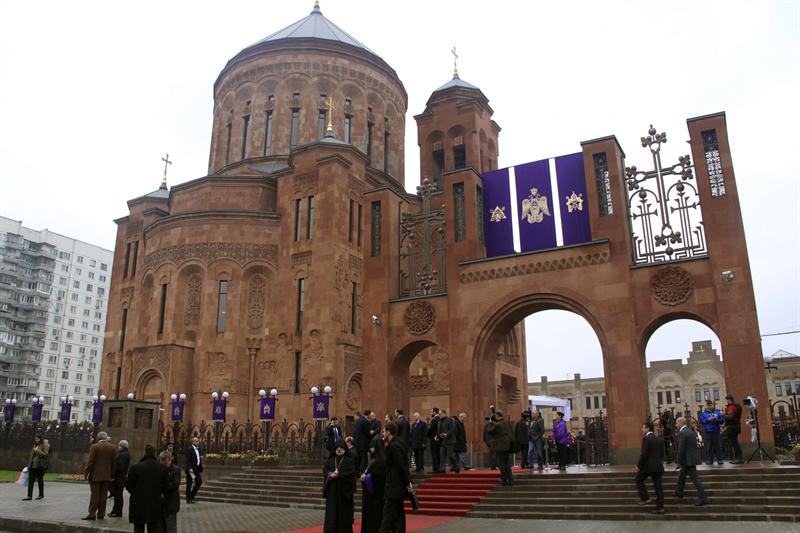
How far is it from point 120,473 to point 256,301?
16.8m

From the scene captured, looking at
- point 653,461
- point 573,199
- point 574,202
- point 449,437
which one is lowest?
point 653,461

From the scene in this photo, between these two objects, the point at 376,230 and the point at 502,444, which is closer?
the point at 502,444

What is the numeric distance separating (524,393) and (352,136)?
17.5 m

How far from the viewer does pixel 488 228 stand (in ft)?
76.9

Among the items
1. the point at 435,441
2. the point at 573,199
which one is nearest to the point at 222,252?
the point at 573,199

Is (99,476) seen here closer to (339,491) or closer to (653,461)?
(339,491)

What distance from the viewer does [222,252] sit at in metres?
30.0

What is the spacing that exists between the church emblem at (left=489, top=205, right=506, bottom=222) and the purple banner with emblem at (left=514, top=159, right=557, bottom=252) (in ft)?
2.02

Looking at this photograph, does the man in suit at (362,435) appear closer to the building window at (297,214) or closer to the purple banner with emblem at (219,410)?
the purple banner with emblem at (219,410)

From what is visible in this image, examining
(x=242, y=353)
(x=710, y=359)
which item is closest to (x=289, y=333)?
(x=242, y=353)

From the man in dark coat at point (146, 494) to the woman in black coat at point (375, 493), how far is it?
300cm

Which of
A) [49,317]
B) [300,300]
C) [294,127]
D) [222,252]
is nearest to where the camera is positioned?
[300,300]

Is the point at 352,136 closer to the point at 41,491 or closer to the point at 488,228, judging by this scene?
the point at 488,228

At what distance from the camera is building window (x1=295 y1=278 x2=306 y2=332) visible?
28469 mm
